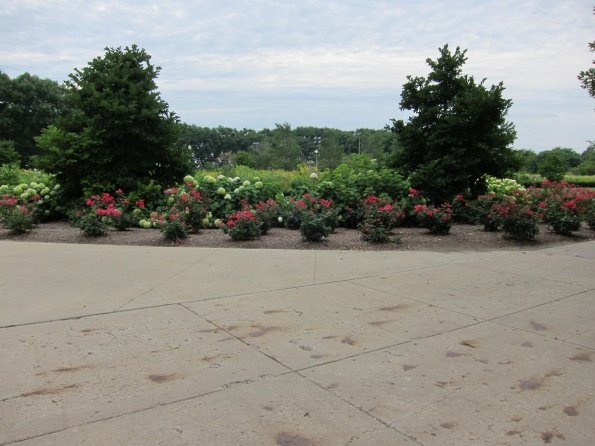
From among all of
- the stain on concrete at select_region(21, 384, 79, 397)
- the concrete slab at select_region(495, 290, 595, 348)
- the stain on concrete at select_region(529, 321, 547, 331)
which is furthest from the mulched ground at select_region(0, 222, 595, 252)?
the stain on concrete at select_region(21, 384, 79, 397)

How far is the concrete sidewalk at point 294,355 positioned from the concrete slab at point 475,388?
0.01m

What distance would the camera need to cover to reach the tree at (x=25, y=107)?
5116 centimetres

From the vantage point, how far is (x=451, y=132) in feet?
36.9

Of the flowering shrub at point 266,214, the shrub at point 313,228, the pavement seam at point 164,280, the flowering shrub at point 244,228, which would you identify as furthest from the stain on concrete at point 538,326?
the flowering shrub at point 266,214

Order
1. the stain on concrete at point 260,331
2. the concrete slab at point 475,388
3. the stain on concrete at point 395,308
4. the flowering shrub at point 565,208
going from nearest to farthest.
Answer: the concrete slab at point 475,388 < the stain on concrete at point 260,331 < the stain on concrete at point 395,308 < the flowering shrub at point 565,208

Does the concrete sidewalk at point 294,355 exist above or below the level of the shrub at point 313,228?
below

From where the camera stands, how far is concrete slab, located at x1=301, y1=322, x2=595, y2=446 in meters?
2.88

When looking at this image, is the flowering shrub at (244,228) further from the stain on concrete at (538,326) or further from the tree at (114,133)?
the stain on concrete at (538,326)

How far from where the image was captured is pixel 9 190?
12.4m

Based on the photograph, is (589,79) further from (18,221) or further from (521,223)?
(18,221)

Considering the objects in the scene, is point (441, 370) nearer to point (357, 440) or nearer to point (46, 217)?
point (357, 440)

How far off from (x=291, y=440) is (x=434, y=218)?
24.3ft

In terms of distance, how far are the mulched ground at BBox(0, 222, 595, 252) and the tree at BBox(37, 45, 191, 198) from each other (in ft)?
4.73

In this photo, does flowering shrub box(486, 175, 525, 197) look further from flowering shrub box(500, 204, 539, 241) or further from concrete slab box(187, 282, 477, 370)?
concrete slab box(187, 282, 477, 370)
